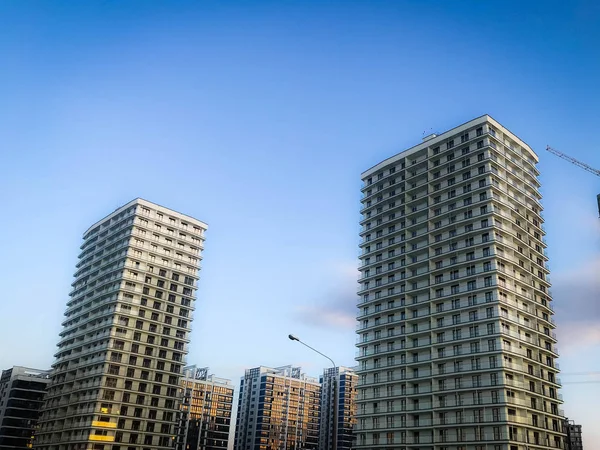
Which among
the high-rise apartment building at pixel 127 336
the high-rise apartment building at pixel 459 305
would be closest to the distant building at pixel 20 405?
the high-rise apartment building at pixel 127 336

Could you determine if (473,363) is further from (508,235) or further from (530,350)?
(508,235)

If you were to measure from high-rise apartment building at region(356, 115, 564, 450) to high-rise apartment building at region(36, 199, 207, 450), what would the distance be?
42.5 meters

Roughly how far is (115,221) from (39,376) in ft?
282

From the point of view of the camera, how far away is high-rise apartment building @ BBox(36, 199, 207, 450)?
112 m

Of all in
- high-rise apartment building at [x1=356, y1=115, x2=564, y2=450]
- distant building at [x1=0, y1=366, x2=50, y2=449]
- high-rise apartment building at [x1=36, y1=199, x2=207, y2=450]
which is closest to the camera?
high-rise apartment building at [x1=356, y1=115, x2=564, y2=450]

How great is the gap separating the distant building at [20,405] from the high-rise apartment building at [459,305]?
405ft

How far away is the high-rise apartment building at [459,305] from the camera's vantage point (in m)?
82.7

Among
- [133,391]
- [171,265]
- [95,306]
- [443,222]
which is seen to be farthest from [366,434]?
[95,306]

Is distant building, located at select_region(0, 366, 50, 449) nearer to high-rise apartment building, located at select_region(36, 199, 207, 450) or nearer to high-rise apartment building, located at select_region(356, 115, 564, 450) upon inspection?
high-rise apartment building, located at select_region(36, 199, 207, 450)

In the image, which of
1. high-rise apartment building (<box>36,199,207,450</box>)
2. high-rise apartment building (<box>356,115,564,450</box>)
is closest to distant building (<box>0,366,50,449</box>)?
high-rise apartment building (<box>36,199,207,450</box>)

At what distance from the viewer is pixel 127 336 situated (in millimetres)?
117438

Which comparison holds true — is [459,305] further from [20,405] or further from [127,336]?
[20,405]

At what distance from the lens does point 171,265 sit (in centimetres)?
12862

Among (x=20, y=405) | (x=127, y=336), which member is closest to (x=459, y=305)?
(x=127, y=336)
